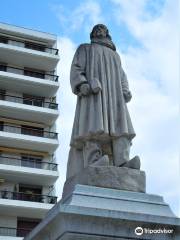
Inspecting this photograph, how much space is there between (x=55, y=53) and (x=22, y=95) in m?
5.28

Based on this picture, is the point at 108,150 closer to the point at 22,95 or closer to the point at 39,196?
the point at 39,196

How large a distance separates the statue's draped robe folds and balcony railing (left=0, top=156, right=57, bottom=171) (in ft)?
116

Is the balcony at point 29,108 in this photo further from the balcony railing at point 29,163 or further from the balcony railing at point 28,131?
the balcony railing at point 29,163

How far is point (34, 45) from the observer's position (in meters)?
50.5

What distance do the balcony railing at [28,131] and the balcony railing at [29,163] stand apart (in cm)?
254

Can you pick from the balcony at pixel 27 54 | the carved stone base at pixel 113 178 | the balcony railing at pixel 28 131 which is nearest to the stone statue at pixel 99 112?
the carved stone base at pixel 113 178

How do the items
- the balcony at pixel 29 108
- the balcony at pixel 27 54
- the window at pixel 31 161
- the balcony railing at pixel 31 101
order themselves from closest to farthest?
the window at pixel 31 161
the balcony at pixel 29 108
the balcony railing at pixel 31 101
the balcony at pixel 27 54

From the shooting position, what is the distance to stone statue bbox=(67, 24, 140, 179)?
7621mm

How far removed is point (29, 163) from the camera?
44125mm

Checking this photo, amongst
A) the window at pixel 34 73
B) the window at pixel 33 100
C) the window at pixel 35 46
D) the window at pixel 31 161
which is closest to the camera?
the window at pixel 31 161

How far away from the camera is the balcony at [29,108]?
4534 centimetres

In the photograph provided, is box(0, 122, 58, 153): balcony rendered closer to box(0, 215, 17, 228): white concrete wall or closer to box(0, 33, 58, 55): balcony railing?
box(0, 215, 17, 228): white concrete wall

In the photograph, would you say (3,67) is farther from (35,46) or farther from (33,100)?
(33,100)

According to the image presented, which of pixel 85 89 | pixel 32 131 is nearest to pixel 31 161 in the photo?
pixel 32 131
